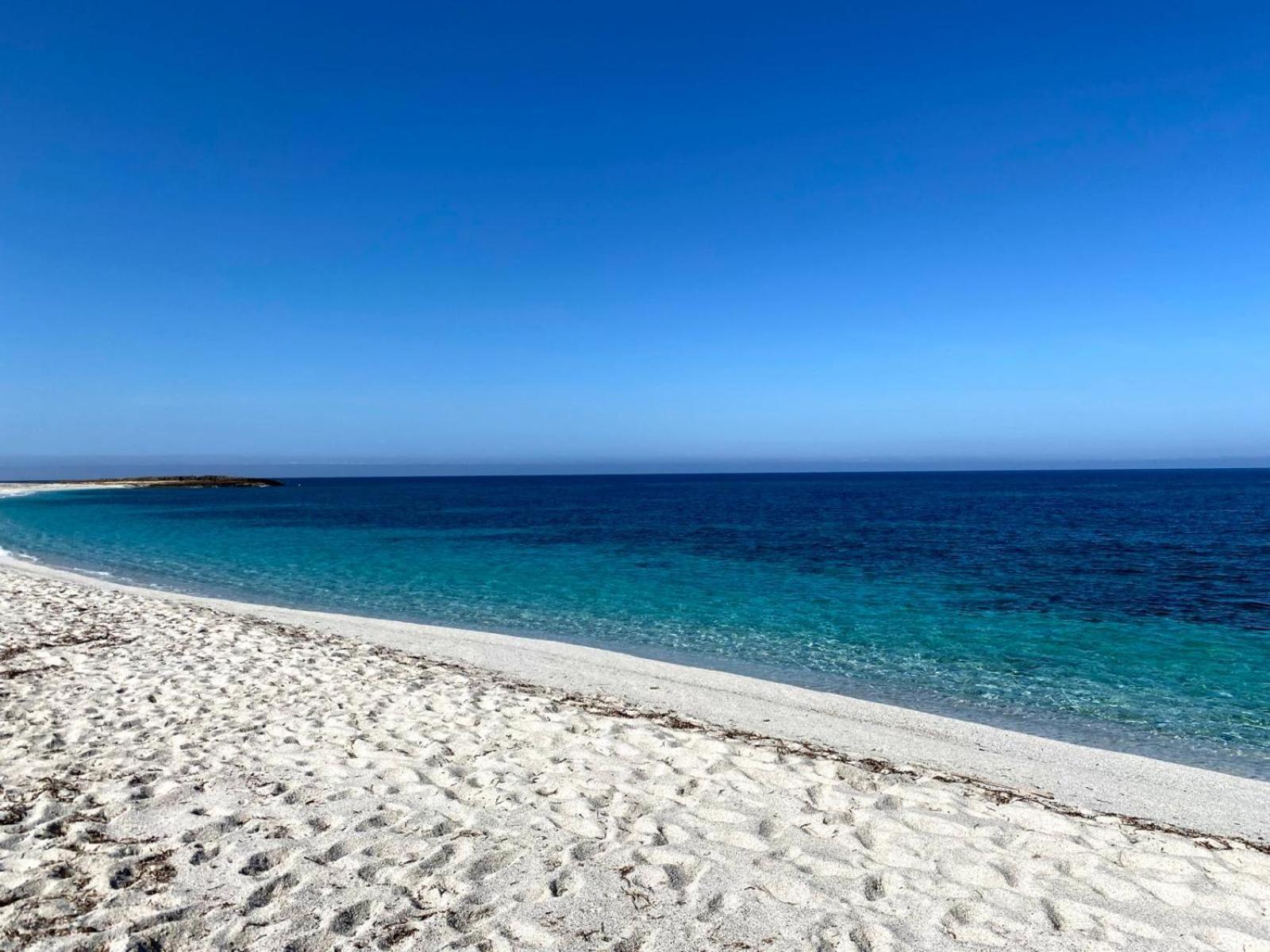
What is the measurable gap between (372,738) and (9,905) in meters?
3.65

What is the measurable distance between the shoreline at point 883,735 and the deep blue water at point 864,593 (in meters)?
1.18

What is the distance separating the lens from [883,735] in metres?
9.88

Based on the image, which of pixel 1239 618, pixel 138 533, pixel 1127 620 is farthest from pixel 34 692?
pixel 138 533

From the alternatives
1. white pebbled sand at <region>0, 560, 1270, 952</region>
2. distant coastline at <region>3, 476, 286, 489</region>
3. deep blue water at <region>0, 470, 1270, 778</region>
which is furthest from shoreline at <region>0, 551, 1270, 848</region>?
distant coastline at <region>3, 476, 286, 489</region>

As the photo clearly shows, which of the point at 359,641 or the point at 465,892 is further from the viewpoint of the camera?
the point at 359,641

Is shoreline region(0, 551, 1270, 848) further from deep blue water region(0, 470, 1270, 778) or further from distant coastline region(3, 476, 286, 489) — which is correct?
distant coastline region(3, 476, 286, 489)

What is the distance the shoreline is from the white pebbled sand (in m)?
0.08

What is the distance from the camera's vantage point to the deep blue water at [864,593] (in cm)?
1273

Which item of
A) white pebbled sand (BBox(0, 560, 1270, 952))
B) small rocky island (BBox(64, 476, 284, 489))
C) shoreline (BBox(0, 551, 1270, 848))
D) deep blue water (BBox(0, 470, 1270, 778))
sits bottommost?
deep blue water (BBox(0, 470, 1270, 778))

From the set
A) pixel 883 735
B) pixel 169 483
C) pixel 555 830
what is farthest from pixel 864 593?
pixel 169 483

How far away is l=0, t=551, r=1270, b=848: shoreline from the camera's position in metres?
7.73

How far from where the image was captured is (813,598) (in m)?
21.9

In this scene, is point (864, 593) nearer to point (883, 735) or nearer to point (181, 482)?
point (883, 735)

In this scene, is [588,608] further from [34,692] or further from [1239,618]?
[1239,618]
